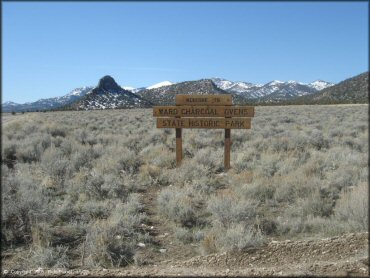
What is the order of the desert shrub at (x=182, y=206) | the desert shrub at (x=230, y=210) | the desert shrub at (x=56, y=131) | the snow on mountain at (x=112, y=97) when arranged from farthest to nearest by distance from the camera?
the desert shrub at (x=56, y=131) < the snow on mountain at (x=112, y=97) < the desert shrub at (x=182, y=206) < the desert shrub at (x=230, y=210)

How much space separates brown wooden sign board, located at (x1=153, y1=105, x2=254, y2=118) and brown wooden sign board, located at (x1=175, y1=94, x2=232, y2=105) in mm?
120

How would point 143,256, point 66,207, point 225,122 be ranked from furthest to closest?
point 225,122 < point 66,207 < point 143,256

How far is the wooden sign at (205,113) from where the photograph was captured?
489 inches

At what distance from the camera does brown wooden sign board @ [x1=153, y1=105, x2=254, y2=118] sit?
12.4 metres

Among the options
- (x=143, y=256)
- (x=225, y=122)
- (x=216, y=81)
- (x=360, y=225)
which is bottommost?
(x=143, y=256)

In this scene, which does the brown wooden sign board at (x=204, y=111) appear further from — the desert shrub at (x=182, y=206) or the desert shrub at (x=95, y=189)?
the desert shrub at (x=182, y=206)

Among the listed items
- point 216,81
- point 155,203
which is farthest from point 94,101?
point 155,203

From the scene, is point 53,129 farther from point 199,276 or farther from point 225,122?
point 199,276

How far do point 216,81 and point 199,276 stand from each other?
9.57m

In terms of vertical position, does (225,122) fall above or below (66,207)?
above

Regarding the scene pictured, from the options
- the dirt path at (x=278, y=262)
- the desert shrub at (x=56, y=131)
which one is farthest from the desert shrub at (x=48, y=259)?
the desert shrub at (x=56, y=131)

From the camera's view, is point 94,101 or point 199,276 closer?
point 199,276

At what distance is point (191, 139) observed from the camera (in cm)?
1689

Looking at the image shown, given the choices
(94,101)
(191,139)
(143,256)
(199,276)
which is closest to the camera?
(199,276)
